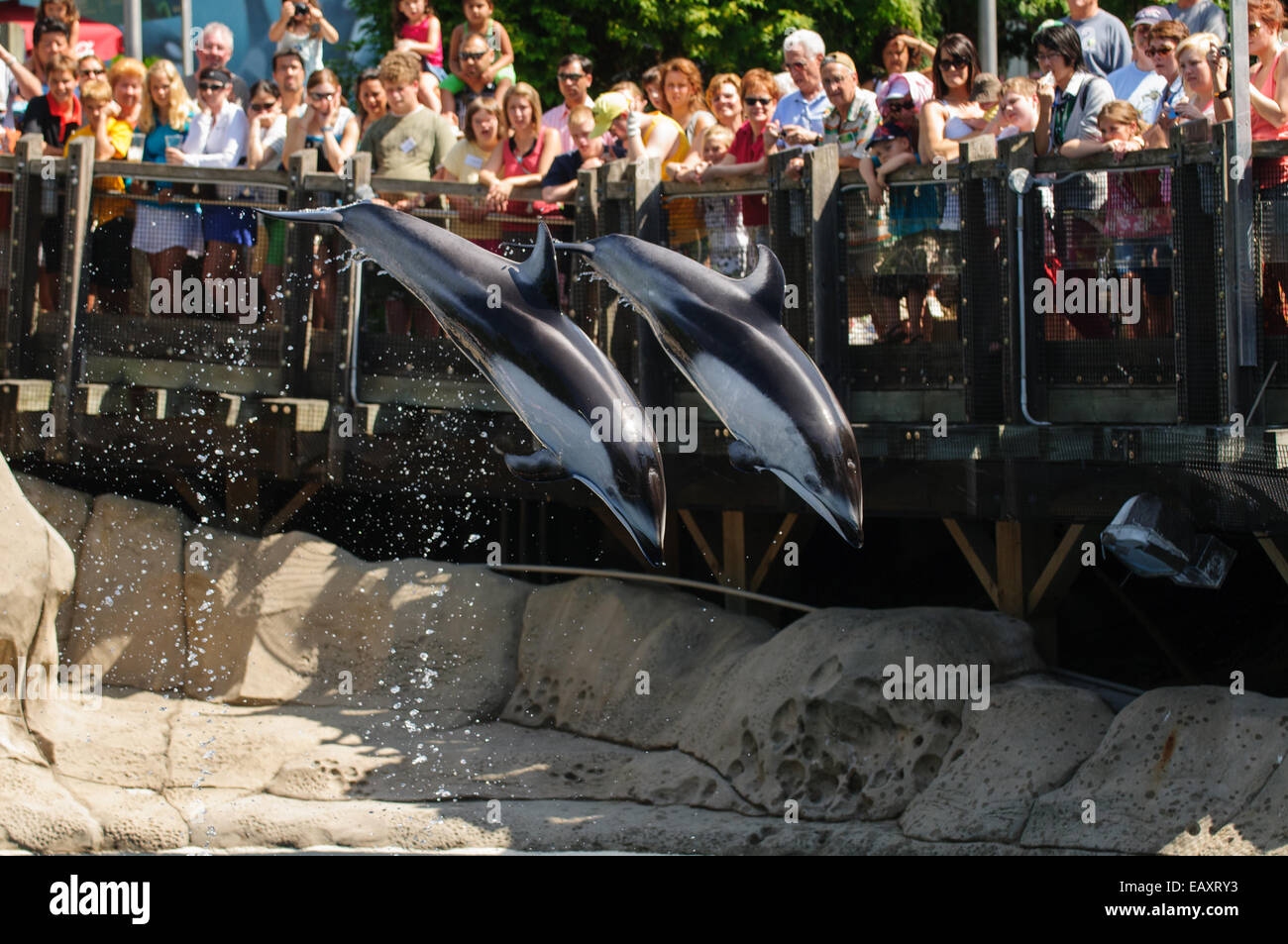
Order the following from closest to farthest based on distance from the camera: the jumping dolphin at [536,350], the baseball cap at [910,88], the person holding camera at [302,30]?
the jumping dolphin at [536,350]
the baseball cap at [910,88]
the person holding camera at [302,30]

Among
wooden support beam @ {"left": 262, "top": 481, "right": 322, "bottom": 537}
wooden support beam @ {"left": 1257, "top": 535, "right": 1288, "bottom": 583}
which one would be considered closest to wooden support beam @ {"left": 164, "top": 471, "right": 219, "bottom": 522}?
wooden support beam @ {"left": 262, "top": 481, "right": 322, "bottom": 537}

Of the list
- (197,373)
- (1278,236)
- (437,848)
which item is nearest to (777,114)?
(1278,236)

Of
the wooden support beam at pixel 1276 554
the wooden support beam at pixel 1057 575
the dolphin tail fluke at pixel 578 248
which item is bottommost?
the wooden support beam at pixel 1057 575

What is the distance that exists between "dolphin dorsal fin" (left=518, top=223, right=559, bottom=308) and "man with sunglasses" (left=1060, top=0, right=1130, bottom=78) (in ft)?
13.8

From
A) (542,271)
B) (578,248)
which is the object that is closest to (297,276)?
(542,271)

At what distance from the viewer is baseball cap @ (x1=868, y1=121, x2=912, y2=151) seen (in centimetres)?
1029

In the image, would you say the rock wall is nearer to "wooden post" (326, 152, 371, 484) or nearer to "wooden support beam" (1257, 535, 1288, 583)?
"wooden support beam" (1257, 535, 1288, 583)

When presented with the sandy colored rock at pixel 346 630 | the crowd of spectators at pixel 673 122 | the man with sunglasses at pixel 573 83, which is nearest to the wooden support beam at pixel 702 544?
the sandy colored rock at pixel 346 630

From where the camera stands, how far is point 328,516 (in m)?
13.5

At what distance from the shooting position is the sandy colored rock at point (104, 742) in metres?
11.4

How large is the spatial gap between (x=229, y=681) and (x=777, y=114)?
5.38 meters

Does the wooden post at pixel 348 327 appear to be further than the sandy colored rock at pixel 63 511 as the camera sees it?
No

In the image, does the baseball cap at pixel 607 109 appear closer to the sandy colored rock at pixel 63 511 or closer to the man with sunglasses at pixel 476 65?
the man with sunglasses at pixel 476 65

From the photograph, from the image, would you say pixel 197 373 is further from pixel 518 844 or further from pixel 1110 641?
pixel 1110 641
